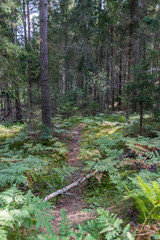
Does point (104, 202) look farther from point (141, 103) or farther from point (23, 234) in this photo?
point (141, 103)

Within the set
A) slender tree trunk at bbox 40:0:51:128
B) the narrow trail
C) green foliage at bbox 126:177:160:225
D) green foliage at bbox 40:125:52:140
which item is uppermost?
slender tree trunk at bbox 40:0:51:128

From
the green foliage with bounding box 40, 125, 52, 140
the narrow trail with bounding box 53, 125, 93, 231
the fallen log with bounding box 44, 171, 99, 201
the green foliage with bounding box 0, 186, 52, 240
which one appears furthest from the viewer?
the green foliage with bounding box 40, 125, 52, 140

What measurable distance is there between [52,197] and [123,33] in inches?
474

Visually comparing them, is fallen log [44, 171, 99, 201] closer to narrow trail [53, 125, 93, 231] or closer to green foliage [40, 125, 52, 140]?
narrow trail [53, 125, 93, 231]

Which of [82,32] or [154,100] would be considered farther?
[82,32]

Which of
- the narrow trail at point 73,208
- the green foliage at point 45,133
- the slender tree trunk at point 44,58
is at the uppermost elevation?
the slender tree trunk at point 44,58

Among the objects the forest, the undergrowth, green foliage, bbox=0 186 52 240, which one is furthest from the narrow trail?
green foliage, bbox=0 186 52 240

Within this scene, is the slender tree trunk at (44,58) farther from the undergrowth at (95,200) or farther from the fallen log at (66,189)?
the fallen log at (66,189)

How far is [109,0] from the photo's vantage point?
968 cm

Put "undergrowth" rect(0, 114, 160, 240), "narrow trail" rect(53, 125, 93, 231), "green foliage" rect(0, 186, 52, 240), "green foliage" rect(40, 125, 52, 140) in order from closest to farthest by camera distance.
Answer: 1. "undergrowth" rect(0, 114, 160, 240)
2. "green foliage" rect(0, 186, 52, 240)
3. "narrow trail" rect(53, 125, 93, 231)
4. "green foliage" rect(40, 125, 52, 140)

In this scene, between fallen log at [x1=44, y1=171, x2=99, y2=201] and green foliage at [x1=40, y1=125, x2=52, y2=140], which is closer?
fallen log at [x1=44, y1=171, x2=99, y2=201]

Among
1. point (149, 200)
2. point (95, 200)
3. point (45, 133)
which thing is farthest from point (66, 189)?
point (45, 133)

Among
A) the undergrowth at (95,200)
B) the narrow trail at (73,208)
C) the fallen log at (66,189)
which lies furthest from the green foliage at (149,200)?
the fallen log at (66,189)

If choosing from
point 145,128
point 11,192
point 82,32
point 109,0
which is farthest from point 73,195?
point 82,32
